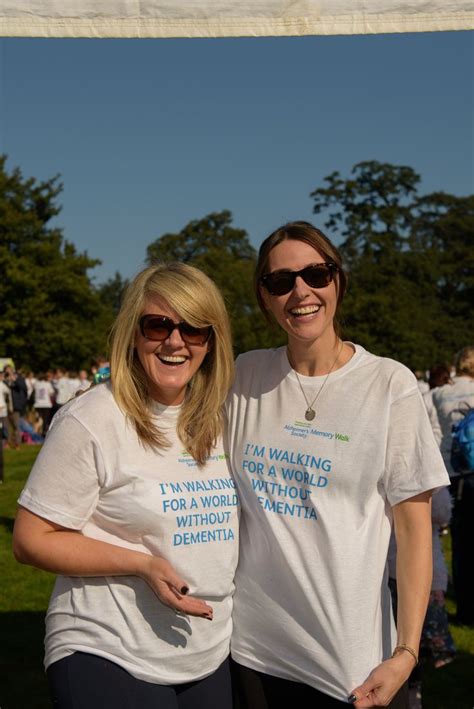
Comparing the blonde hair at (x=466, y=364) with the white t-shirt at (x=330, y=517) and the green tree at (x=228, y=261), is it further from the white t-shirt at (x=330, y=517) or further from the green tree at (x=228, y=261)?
the white t-shirt at (x=330, y=517)

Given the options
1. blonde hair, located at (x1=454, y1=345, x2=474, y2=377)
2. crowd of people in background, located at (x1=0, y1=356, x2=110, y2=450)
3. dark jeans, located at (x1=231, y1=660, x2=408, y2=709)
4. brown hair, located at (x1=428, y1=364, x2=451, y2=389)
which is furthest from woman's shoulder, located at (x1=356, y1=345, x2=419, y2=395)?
crowd of people in background, located at (x1=0, y1=356, x2=110, y2=450)

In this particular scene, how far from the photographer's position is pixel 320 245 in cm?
275

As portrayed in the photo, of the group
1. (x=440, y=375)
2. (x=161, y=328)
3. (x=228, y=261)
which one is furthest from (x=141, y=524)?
(x=228, y=261)

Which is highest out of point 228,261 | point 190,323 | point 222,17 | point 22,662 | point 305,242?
point 228,261

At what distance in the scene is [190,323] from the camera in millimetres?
2699

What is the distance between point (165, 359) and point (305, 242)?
1.91ft

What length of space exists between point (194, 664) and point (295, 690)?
33cm

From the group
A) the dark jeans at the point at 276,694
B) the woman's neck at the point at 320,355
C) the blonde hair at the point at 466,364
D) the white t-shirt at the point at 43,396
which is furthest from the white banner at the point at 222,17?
the white t-shirt at the point at 43,396

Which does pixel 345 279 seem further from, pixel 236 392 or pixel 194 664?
pixel 194 664

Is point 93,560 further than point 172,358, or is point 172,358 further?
point 172,358

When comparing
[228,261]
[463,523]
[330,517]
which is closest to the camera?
[330,517]

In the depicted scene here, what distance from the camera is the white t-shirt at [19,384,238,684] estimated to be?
2469 mm

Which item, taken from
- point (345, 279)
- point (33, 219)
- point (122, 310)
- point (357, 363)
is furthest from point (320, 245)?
point (33, 219)

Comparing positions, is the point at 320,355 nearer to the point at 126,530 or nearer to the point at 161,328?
the point at 161,328
